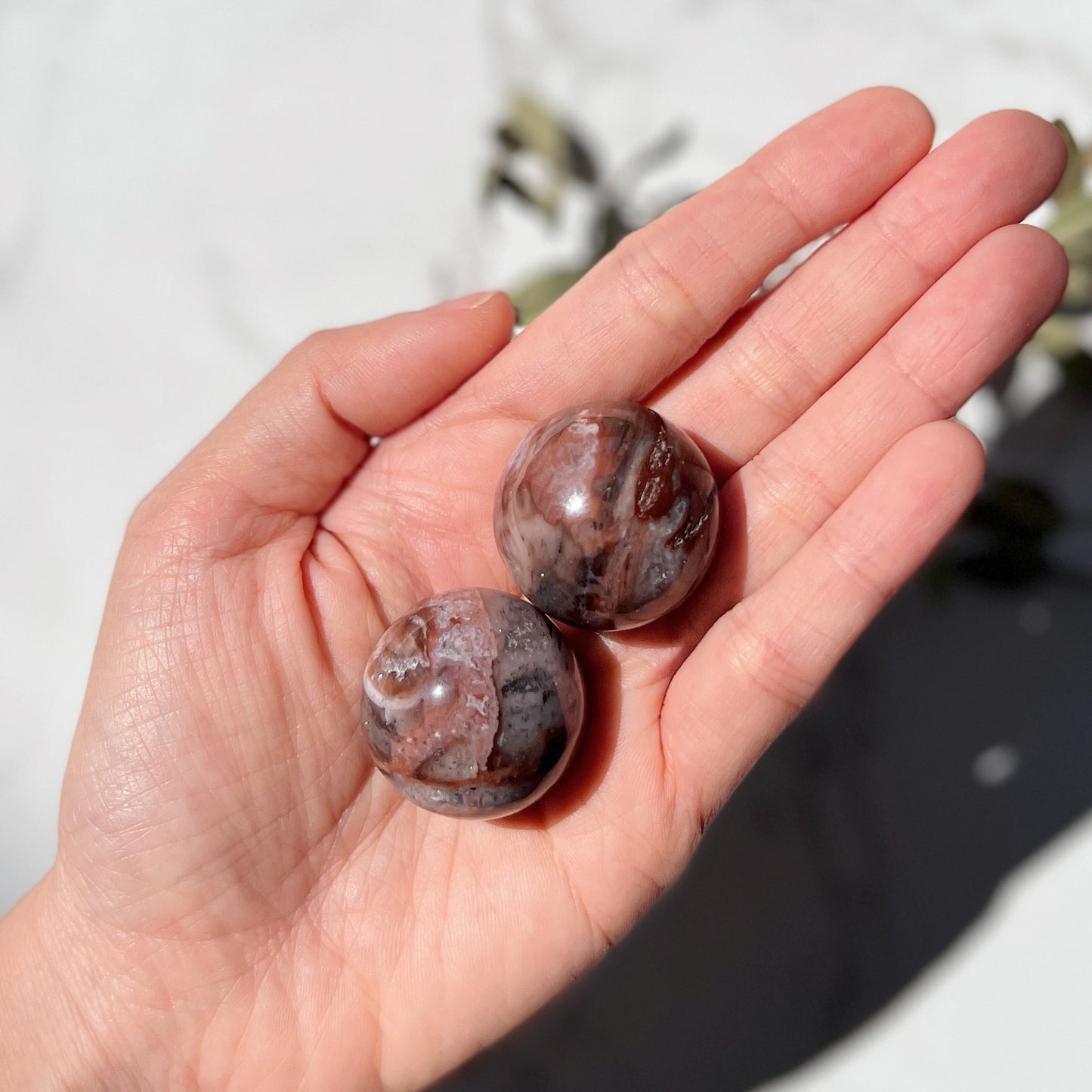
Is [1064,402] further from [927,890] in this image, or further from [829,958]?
[829,958]

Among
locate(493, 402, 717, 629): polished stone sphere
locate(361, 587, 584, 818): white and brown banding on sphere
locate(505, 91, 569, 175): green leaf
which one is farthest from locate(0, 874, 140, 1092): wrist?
locate(505, 91, 569, 175): green leaf

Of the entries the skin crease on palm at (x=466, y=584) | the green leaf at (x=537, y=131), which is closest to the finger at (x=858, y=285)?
the skin crease on palm at (x=466, y=584)

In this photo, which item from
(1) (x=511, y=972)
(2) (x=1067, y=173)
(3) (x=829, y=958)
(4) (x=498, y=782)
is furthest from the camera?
(3) (x=829, y=958)

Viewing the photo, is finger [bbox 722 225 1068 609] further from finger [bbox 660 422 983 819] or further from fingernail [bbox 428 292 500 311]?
fingernail [bbox 428 292 500 311]

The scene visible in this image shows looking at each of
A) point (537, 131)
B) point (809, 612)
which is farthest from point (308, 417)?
point (537, 131)

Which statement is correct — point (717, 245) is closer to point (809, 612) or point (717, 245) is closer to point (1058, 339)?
point (809, 612)

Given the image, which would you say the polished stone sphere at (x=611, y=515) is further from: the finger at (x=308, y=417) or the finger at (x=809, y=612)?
the finger at (x=308, y=417)

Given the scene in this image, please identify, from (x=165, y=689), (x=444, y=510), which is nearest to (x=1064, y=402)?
(x=444, y=510)
